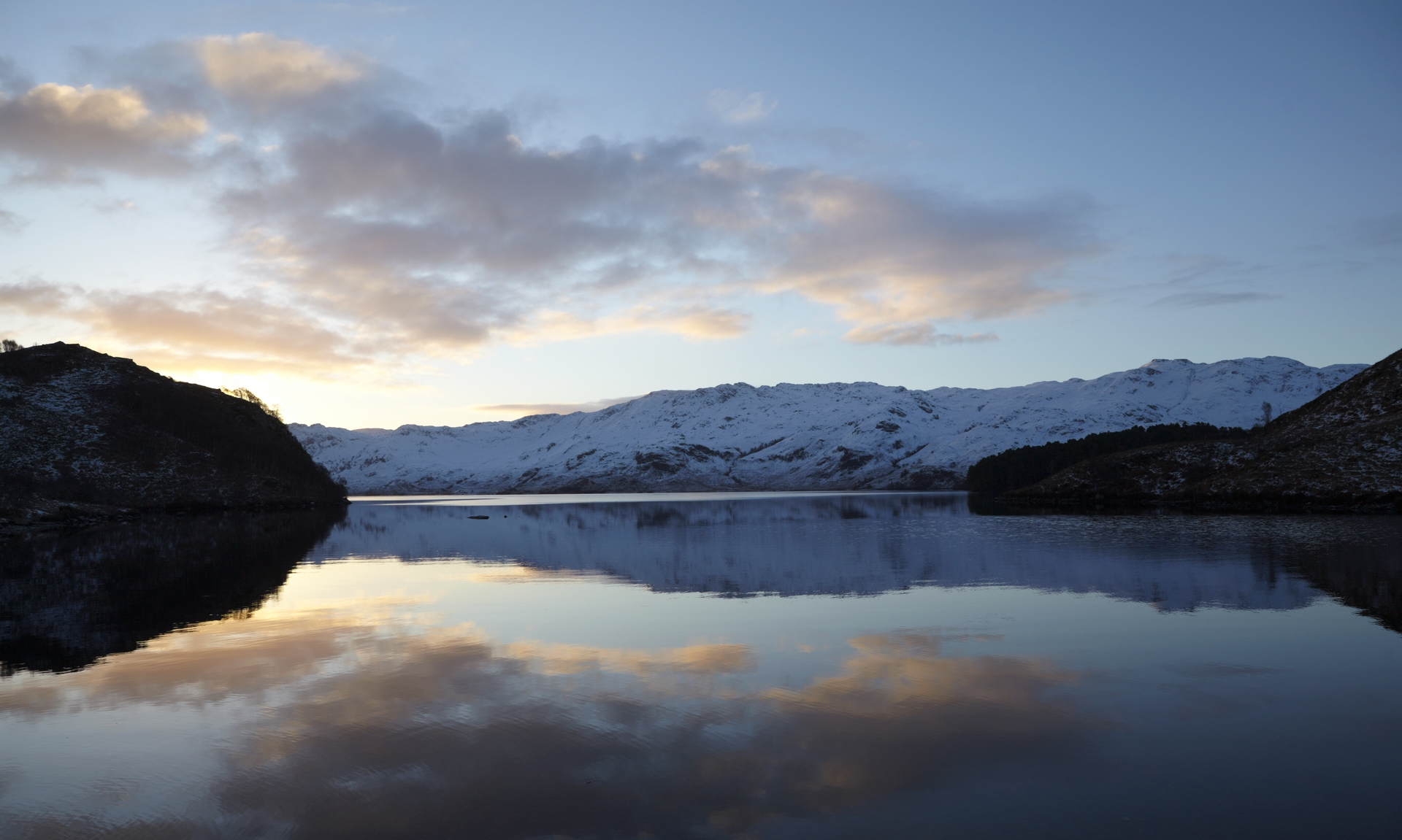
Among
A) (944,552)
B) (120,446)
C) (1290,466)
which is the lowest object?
(944,552)

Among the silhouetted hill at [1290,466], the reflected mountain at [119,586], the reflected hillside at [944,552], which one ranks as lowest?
the reflected hillside at [944,552]

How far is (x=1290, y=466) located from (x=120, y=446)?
18518cm

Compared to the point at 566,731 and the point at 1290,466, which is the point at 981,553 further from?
the point at 1290,466

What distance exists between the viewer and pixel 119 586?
36.3 meters

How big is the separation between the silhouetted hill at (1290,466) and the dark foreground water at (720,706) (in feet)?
215

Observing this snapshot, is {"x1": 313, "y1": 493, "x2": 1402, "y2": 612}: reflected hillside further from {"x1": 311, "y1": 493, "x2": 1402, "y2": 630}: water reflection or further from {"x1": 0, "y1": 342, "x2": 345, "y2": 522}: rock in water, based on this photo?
{"x1": 0, "y1": 342, "x2": 345, "y2": 522}: rock in water

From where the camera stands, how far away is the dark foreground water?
11.0m

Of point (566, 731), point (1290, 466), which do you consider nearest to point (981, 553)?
point (566, 731)

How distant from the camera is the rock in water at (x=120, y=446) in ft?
437

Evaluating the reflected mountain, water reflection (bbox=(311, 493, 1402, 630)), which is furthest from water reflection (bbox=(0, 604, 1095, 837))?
water reflection (bbox=(311, 493, 1402, 630))

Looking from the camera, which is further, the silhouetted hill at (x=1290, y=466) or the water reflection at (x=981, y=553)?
the silhouetted hill at (x=1290, y=466)

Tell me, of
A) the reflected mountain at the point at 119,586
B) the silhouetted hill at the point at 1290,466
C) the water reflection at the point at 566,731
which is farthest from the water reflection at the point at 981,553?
the silhouetted hill at the point at 1290,466

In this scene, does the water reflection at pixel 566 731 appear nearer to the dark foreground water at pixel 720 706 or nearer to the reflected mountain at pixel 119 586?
the dark foreground water at pixel 720 706

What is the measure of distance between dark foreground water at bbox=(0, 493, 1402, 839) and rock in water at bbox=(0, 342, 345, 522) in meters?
94.3
